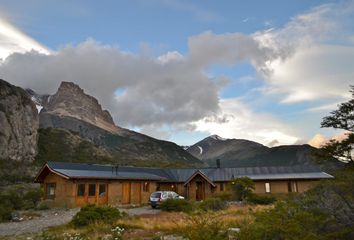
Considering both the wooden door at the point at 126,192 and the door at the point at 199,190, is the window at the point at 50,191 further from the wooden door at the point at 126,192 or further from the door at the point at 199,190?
the door at the point at 199,190

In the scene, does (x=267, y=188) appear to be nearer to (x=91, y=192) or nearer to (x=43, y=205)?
(x=91, y=192)

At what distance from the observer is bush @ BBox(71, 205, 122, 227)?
19.6 metres

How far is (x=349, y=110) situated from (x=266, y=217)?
12.2m

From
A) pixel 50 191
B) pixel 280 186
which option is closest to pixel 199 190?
pixel 280 186

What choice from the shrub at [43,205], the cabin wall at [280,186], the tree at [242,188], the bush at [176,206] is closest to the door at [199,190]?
the cabin wall at [280,186]

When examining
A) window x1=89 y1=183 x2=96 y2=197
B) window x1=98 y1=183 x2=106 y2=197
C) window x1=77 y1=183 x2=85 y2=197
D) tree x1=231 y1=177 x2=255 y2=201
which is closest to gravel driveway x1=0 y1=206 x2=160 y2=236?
window x1=77 y1=183 x2=85 y2=197

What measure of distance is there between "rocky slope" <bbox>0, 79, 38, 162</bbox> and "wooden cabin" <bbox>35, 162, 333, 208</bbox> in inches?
1834

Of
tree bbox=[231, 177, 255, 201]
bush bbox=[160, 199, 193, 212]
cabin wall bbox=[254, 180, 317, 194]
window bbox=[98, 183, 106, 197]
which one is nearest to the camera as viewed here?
bush bbox=[160, 199, 193, 212]

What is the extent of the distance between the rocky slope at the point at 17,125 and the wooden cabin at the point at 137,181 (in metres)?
46.6

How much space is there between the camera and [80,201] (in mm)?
34281

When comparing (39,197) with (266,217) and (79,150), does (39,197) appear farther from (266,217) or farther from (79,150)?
(79,150)

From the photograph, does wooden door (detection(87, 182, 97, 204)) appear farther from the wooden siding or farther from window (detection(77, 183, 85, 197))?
window (detection(77, 183, 85, 197))

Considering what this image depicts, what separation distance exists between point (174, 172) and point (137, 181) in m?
13.0

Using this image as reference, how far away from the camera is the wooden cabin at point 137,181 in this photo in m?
34.6
